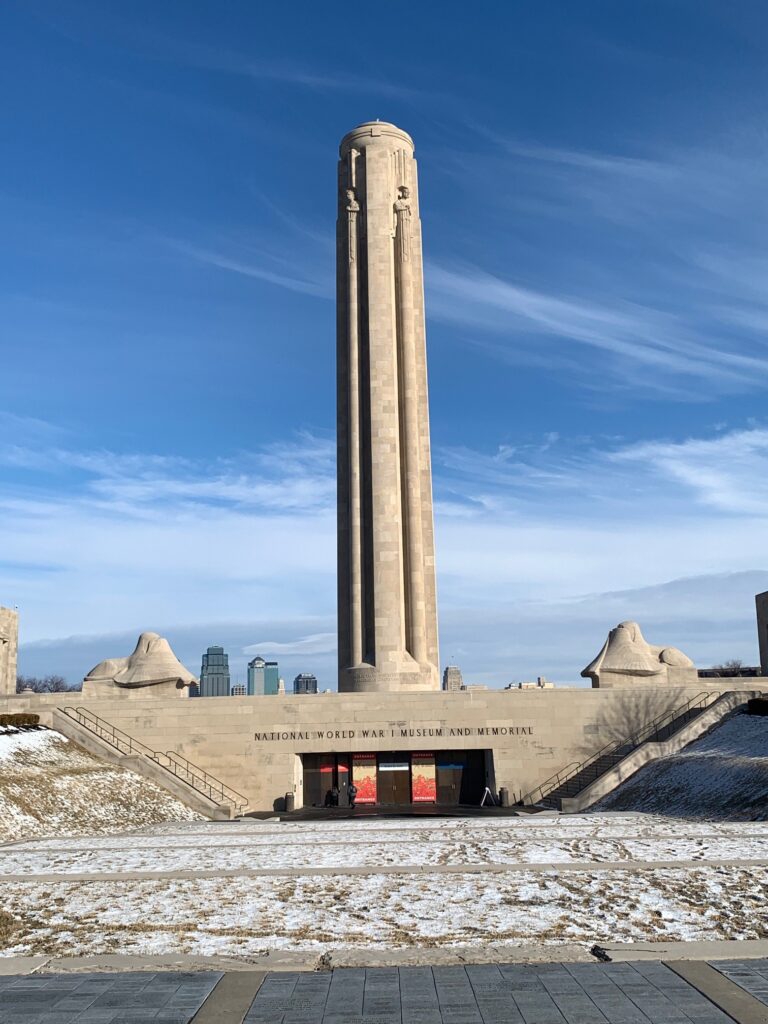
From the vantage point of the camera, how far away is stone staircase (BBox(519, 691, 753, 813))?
33.3 m

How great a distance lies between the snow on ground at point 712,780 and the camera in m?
25.0

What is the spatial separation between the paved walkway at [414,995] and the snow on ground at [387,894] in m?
1.23

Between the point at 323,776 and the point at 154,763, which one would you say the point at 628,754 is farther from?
the point at 154,763

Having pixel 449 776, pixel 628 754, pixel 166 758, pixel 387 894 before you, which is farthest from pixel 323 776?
pixel 387 894

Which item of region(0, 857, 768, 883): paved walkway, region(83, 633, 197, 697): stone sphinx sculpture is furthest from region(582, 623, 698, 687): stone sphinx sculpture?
region(0, 857, 768, 883): paved walkway

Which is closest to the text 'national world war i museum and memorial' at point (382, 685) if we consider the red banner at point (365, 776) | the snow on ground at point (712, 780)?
the red banner at point (365, 776)

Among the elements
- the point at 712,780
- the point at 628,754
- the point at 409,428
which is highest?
the point at 409,428

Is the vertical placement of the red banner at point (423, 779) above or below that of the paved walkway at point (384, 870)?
below

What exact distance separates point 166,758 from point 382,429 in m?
19.2

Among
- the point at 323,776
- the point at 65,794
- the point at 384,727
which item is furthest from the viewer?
the point at 323,776

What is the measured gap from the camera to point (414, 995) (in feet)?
26.6

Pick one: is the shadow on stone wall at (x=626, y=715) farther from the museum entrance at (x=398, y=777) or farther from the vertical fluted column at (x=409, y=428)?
the vertical fluted column at (x=409, y=428)

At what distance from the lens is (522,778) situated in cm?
3928

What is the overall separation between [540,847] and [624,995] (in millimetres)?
9841
